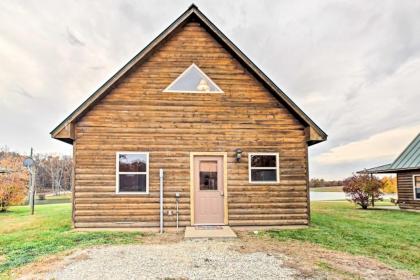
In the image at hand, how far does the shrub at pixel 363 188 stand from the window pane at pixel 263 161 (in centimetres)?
→ 1147

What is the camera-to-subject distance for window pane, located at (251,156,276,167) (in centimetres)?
986

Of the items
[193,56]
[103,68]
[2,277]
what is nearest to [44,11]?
[103,68]

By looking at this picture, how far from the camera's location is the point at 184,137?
968cm

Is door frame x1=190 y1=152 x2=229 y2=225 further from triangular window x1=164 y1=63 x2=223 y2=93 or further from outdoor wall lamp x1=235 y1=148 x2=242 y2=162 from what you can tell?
triangular window x1=164 y1=63 x2=223 y2=93

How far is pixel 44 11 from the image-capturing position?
12.5 m

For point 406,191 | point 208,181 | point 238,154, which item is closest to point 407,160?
point 406,191

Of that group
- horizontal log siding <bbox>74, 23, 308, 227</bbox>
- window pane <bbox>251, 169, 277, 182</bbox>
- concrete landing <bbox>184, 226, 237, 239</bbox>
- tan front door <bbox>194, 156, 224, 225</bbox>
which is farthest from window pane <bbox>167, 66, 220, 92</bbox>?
concrete landing <bbox>184, 226, 237, 239</bbox>

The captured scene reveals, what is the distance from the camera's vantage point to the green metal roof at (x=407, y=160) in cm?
1695

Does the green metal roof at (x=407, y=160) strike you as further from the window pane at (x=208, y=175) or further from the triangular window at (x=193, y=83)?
the triangular window at (x=193, y=83)

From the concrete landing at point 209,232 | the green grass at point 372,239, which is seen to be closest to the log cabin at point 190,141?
the concrete landing at point 209,232

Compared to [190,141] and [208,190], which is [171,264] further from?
[190,141]

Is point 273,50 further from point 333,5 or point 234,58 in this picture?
point 234,58

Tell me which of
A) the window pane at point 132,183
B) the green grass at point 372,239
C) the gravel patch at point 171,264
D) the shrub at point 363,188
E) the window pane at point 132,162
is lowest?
the green grass at point 372,239

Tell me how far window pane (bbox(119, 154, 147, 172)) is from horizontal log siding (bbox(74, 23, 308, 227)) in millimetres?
250
